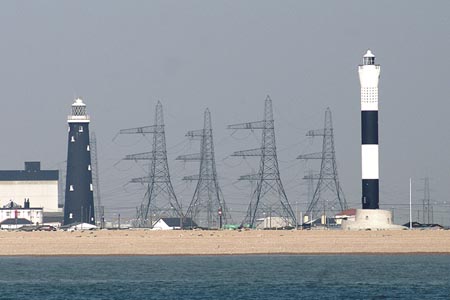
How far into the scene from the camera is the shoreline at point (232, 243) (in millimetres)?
142375

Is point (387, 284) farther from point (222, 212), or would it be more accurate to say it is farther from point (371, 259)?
point (222, 212)

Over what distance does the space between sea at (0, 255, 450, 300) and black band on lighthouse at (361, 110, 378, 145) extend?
1114 centimetres

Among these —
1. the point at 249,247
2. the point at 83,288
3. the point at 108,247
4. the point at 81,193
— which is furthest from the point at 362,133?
the point at 83,288

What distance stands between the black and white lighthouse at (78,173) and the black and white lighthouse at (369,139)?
3741cm

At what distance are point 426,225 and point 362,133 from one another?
77.3ft

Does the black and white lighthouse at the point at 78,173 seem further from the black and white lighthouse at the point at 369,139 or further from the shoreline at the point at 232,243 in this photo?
the black and white lighthouse at the point at 369,139

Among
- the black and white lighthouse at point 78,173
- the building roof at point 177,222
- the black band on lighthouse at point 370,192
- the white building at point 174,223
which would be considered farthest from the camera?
the building roof at point 177,222

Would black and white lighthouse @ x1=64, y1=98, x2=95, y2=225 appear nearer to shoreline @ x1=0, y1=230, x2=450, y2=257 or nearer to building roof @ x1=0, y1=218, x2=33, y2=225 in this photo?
building roof @ x1=0, y1=218, x2=33, y2=225

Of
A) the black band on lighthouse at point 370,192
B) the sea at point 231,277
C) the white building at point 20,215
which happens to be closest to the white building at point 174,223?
the white building at point 20,215

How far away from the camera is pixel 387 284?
98938 mm

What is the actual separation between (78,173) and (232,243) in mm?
31069

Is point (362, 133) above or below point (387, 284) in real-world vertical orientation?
above

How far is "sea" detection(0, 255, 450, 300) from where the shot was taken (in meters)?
92.7

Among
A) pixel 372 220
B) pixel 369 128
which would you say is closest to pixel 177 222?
pixel 372 220
